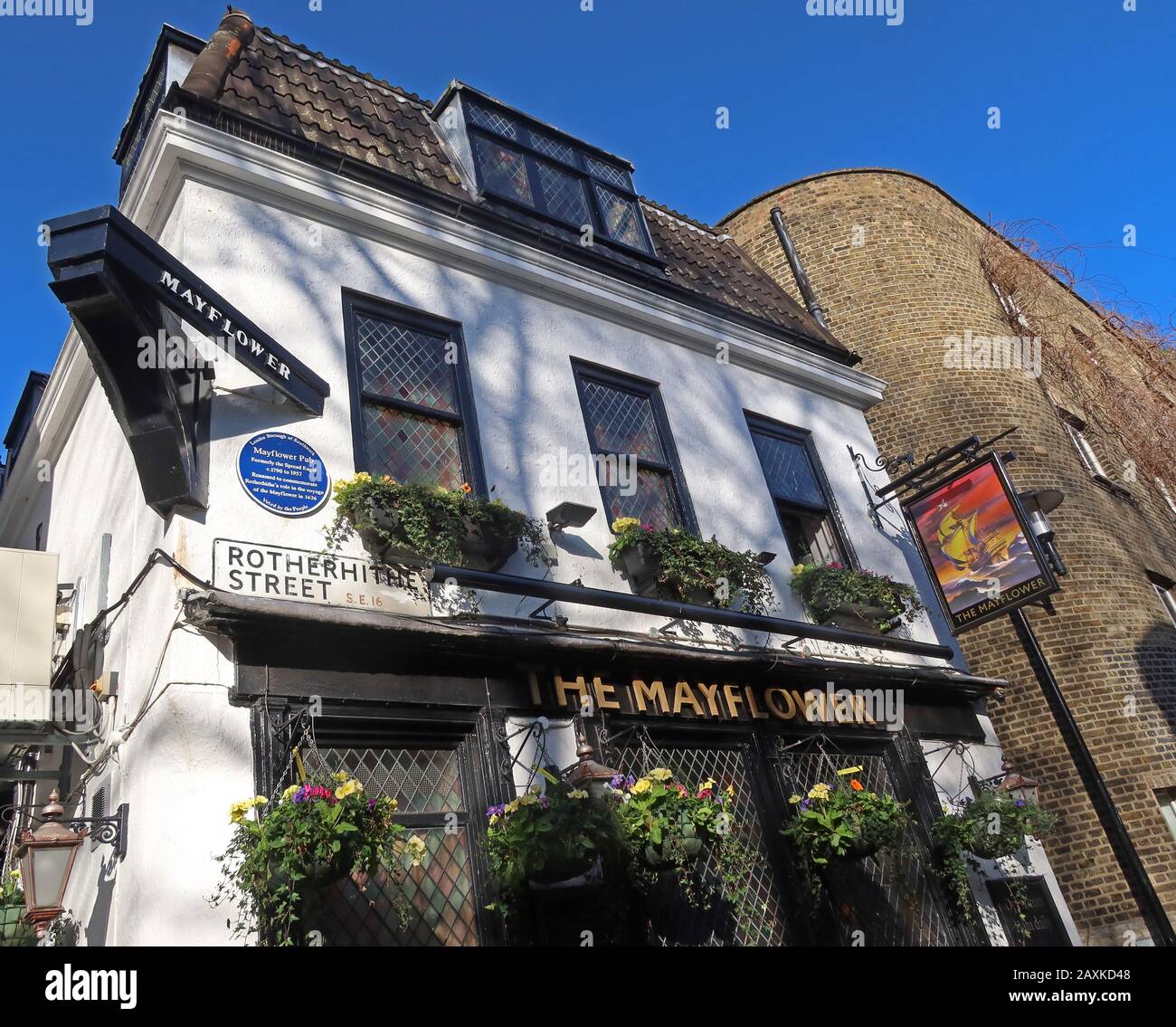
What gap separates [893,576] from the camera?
11.0 metres

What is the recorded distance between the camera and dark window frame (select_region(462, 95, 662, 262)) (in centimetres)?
1053

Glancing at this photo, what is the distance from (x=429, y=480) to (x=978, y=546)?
5.86 metres

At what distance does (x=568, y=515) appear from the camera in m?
7.93

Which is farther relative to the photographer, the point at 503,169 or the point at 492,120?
the point at 492,120

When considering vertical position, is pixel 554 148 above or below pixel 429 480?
above

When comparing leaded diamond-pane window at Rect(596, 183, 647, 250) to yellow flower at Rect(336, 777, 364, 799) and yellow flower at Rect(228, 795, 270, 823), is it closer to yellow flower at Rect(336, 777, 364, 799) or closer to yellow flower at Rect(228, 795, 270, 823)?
yellow flower at Rect(336, 777, 364, 799)

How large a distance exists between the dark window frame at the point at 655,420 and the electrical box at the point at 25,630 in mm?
4423

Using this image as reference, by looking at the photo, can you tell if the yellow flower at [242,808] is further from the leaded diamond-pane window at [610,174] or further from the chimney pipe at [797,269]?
the chimney pipe at [797,269]

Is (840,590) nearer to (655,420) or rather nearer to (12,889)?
(655,420)

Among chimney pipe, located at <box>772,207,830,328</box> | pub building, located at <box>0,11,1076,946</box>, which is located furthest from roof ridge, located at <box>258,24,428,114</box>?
chimney pipe, located at <box>772,207,830,328</box>

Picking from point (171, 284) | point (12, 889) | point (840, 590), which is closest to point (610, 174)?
point (840, 590)

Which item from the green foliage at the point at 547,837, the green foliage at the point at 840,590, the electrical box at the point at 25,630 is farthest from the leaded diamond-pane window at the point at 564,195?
the green foliage at the point at 547,837
